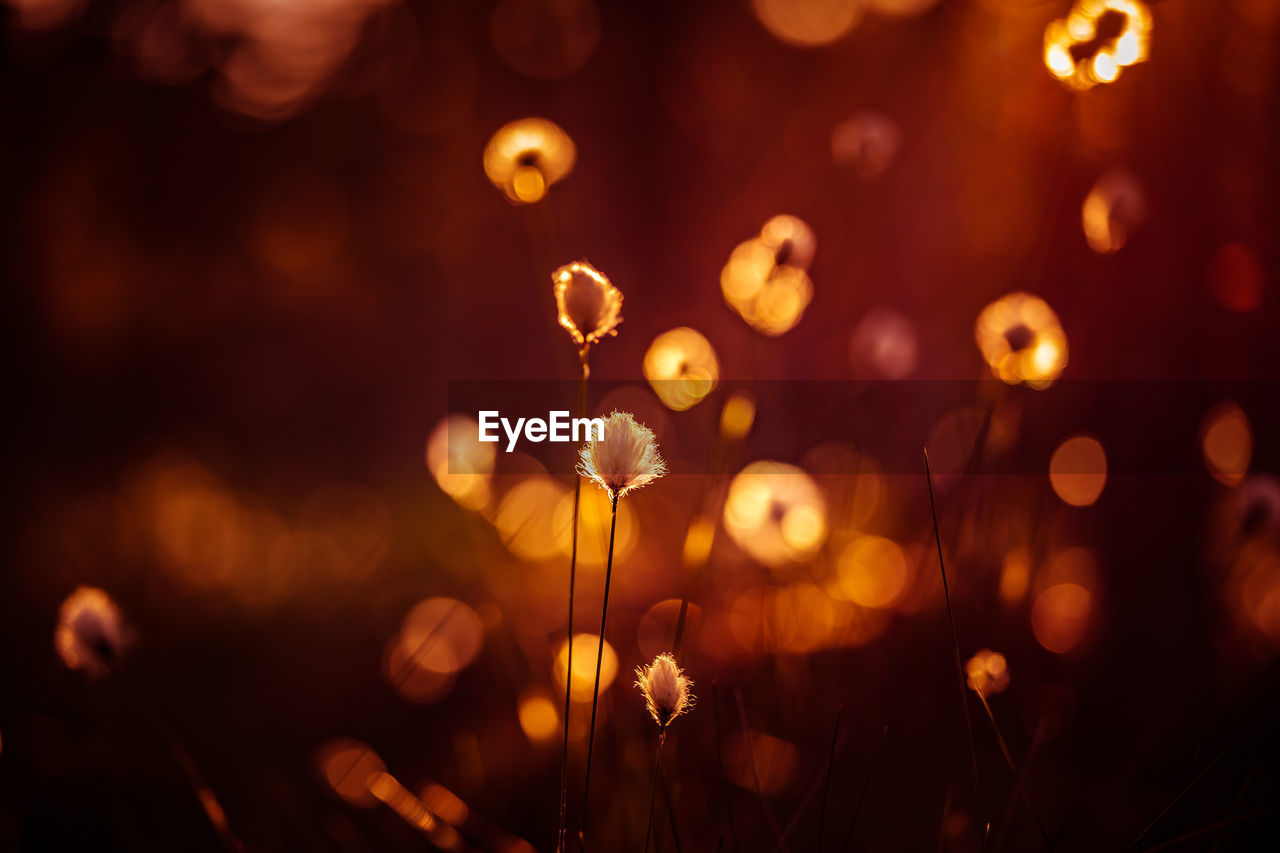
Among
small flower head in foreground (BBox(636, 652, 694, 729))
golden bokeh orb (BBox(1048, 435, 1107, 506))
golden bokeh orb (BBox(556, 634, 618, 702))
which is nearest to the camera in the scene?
small flower head in foreground (BBox(636, 652, 694, 729))

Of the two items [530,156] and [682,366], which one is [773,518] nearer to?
[682,366]

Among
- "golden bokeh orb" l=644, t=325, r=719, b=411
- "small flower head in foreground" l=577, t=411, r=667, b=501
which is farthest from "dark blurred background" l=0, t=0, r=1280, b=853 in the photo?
"small flower head in foreground" l=577, t=411, r=667, b=501

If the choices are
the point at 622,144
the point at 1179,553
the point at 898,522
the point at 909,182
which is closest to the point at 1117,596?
the point at 1179,553

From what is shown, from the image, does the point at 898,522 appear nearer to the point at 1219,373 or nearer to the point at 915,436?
the point at 915,436

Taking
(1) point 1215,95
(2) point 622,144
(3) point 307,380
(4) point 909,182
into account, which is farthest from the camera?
(2) point 622,144

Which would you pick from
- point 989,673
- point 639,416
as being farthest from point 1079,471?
point 639,416

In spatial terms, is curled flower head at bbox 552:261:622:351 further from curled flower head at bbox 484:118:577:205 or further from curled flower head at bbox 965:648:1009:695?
curled flower head at bbox 965:648:1009:695

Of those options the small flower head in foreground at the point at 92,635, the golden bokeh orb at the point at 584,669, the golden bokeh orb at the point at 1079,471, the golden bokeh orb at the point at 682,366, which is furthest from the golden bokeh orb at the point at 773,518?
the small flower head in foreground at the point at 92,635
